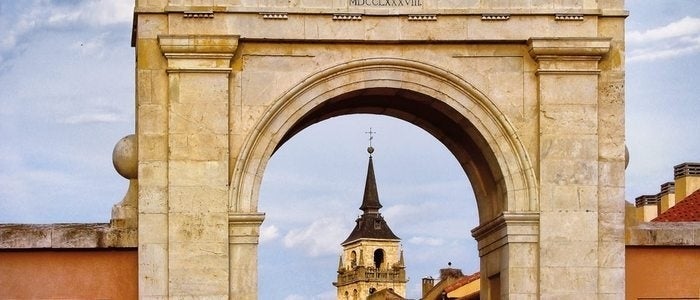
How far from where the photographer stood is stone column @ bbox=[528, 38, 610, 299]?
29266 millimetres

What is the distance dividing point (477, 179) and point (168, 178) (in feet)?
18.9

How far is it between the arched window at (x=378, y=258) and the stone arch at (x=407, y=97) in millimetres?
132358

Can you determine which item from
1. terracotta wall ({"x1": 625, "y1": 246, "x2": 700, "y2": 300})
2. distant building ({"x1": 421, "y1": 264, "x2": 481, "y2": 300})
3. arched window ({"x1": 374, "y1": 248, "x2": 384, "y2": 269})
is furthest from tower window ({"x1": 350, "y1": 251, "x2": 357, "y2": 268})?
terracotta wall ({"x1": 625, "y1": 246, "x2": 700, "y2": 300})

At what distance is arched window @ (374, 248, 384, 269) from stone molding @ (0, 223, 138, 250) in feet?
435

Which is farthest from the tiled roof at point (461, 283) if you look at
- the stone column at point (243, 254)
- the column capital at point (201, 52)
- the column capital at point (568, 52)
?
the column capital at point (201, 52)

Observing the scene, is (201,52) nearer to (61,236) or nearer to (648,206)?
(61,236)

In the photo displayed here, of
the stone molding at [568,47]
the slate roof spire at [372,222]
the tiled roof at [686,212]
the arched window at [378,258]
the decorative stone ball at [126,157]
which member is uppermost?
the slate roof spire at [372,222]

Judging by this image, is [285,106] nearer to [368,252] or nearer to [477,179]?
[477,179]

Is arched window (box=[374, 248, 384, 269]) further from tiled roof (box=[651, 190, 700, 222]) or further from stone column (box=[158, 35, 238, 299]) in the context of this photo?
stone column (box=[158, 35, 238, 299])

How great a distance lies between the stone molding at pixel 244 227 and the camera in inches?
1141

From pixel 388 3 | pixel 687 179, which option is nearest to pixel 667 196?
pixel 687 179

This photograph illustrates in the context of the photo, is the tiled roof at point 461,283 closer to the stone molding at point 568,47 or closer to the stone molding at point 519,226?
the stone molding at point 519,226

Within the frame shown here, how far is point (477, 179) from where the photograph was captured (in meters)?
32.1

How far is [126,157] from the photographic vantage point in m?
29.4
